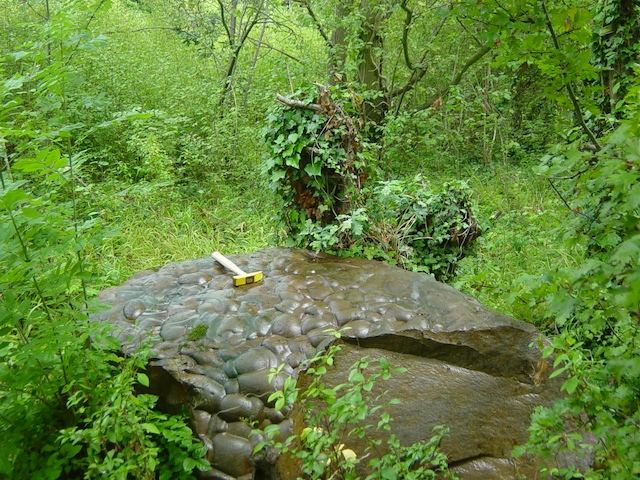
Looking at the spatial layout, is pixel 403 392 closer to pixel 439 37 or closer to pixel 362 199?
pixel 362 199

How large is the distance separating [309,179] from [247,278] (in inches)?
39.0

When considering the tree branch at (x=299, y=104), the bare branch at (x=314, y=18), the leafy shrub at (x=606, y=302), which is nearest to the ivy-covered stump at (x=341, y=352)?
the leafy shrub at (x=606, y=302)

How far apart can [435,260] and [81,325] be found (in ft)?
10.1

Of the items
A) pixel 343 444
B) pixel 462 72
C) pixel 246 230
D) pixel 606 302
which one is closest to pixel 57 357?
pixel 343 444

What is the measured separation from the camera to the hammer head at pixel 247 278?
3617mm

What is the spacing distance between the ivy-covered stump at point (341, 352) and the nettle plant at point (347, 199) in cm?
50

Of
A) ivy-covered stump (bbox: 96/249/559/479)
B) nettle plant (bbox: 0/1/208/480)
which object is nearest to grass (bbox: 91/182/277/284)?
ivy-covered stump (bbox: 96/249/559/479)

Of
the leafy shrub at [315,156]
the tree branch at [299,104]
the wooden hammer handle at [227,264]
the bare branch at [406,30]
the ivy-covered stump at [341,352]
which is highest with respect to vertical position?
the bare branch at [406,30]

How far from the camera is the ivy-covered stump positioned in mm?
2553

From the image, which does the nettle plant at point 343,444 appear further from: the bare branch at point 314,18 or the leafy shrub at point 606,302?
the bare branch at point 314,18

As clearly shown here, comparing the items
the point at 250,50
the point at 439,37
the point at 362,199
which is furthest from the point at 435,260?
the point at 250,50

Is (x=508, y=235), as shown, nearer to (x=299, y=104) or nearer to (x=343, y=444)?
(x=299, y=104)

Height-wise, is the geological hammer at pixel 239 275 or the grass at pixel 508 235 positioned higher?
the geological hammer at pixel 239 275

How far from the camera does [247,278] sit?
12.0 ft
